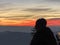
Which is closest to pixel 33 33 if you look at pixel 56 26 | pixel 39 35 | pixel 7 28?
pixel 39 35

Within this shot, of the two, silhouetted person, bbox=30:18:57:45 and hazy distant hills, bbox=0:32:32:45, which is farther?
hazy distant hills, bbox=0:32:32:45

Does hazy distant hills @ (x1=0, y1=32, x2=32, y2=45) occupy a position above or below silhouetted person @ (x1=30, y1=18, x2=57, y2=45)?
below

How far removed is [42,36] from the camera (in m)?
6.96

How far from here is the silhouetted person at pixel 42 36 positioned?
6.96 meters

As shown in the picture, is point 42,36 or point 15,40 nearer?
point 42,36

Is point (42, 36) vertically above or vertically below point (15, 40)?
above

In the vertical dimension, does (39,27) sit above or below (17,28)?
above

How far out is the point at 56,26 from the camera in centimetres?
2867

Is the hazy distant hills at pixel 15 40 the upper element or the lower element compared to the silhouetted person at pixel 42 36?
lower

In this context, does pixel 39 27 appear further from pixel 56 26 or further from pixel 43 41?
pixel 56 26

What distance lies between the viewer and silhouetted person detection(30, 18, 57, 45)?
6.96 m

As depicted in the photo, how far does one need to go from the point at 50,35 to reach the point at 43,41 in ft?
0.79

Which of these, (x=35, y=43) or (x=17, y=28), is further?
(x=17, y=28)

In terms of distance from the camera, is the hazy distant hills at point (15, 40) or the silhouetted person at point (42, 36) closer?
the silhouetted person at point (42, 36)
